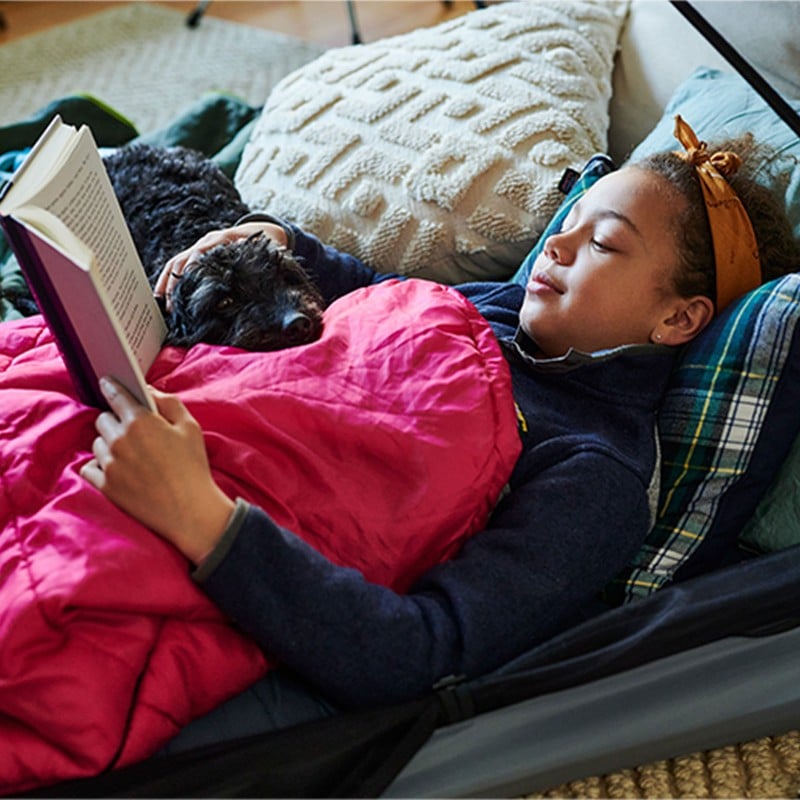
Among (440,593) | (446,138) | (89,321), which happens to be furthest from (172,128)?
(440,593)

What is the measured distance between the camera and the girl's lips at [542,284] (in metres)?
1.19

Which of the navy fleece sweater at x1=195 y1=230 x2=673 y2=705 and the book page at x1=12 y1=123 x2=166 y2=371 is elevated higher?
the book page at x1=12 y1=123 x2=166 y2=371

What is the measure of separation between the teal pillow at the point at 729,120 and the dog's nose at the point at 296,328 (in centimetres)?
62

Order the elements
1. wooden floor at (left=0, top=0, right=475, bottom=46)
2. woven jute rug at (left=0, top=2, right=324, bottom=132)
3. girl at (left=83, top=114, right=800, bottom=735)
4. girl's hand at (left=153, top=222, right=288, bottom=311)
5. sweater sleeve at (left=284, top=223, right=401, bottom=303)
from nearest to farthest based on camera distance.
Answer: girl at (left=83, top=114, right=800, bottom=735), girl's hand at (left=153, top=222, right=288, bottom=311), sweater sleeve at (left=284, top=223, right=401, bottom=303), woven jute rug at (left=0, top=2, right=324, bottom=132), wooden floor at (left=0, top=0, right=475, bottom=46)

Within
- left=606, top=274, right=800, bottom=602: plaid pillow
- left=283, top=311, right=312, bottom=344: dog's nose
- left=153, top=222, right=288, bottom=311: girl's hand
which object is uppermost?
left=153, top=222, right=288, bottom=311: girl's hand

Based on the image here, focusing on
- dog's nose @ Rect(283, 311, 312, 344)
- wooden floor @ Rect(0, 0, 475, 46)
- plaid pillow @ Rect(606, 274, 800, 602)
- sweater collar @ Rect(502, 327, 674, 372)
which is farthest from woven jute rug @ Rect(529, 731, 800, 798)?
wooden floor @ Rect(0, 0, 475, 46)

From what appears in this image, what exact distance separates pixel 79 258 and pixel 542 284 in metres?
0.61

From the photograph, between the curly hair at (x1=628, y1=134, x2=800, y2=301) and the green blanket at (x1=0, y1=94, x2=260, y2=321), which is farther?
the green blanket at (x1=0, y1=94, x2=260, y2=321)

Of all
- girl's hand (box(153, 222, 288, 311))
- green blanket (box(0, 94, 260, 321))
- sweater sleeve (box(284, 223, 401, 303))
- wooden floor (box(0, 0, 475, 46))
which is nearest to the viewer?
girl's hand (box(153, 222, 288, 311))

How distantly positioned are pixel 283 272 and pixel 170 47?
2.22 m

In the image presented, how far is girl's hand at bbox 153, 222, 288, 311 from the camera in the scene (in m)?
1.27

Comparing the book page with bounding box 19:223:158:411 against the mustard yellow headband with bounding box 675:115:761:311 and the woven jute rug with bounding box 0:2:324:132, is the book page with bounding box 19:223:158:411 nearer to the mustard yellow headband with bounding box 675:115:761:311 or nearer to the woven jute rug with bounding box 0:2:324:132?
the mustard yellow headband with bounding box 675:115:761:311

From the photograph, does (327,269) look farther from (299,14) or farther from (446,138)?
(299,14)

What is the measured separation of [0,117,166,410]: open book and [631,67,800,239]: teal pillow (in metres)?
0.81
